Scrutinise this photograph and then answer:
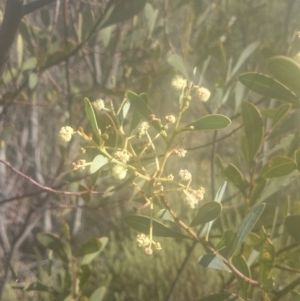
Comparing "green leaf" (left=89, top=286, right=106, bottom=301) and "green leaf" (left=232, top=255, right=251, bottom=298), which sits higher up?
"green leaf" (left=232, top=255, right=251, bottom=298)

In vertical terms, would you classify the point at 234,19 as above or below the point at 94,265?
above

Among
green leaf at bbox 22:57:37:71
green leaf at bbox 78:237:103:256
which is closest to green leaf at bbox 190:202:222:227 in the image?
green leaf at bbox 78:237:103:256

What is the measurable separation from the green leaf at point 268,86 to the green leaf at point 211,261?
8.1 inches

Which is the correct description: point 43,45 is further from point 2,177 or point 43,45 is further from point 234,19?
point 2,177

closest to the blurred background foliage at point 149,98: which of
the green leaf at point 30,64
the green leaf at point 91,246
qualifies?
the green leaf at point 30,64

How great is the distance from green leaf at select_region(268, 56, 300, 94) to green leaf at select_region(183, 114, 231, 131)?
0.08 meters

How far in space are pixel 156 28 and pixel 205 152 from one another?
2.54ft

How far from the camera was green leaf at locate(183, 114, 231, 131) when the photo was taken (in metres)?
0.59

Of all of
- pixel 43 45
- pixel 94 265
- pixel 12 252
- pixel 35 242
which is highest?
pixel 43 45

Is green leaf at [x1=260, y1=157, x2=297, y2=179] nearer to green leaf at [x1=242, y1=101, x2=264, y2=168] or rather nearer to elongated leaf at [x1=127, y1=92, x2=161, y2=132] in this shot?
green leaf at [x1=242, y1=101, x2=264, y2=168]

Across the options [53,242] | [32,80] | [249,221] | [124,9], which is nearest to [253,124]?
[249,221]

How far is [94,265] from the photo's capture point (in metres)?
1.55

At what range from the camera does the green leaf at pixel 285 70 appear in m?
0.58

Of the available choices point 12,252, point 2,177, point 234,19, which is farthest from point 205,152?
point 12,252
